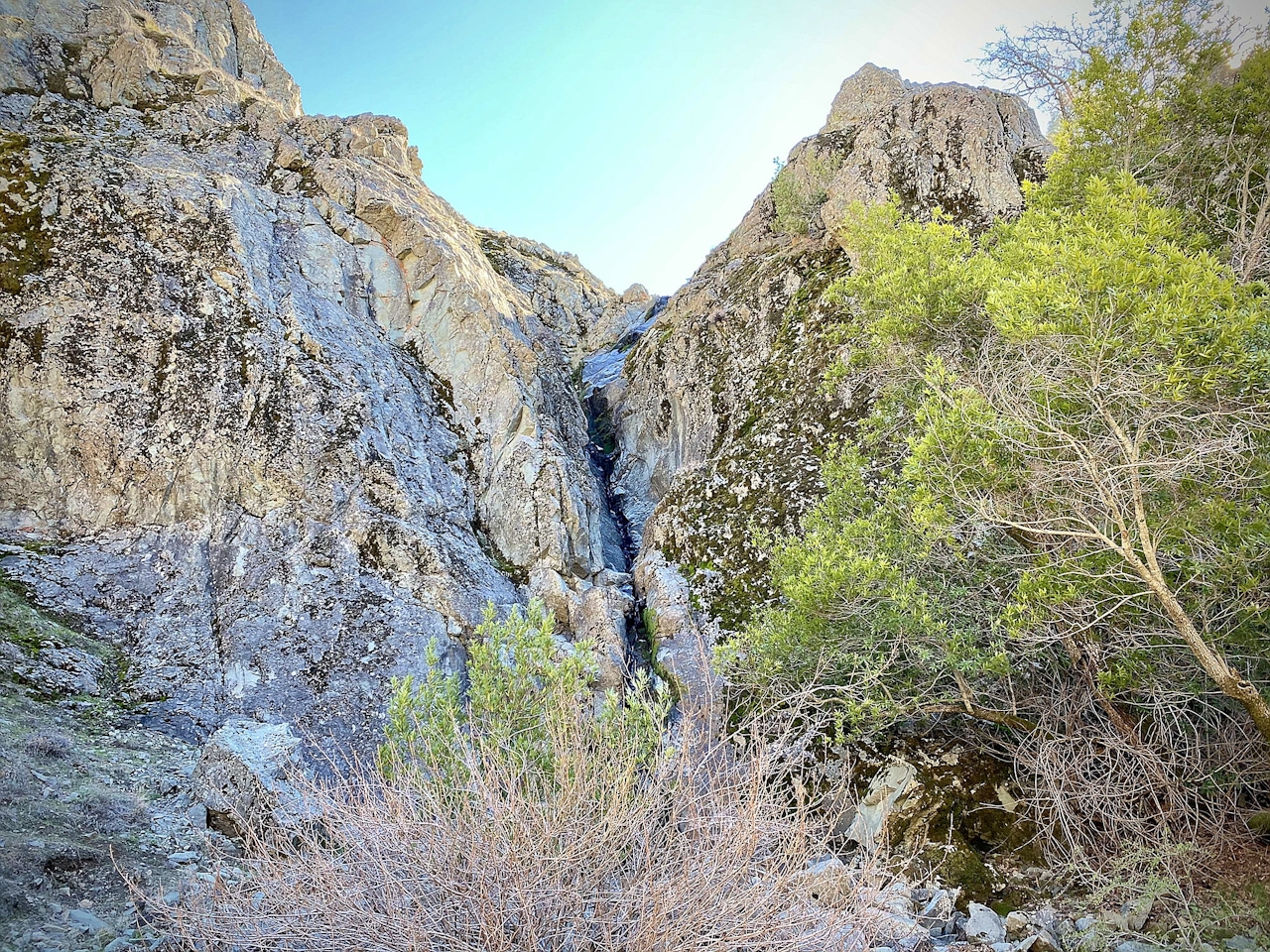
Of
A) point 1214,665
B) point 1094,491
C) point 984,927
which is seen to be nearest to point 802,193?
point 1094,491

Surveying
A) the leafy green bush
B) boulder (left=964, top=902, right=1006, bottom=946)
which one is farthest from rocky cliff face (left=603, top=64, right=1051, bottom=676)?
boulder (left=964, top=902, right=1006, bottom=946)

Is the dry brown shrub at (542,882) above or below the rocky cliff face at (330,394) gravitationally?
below

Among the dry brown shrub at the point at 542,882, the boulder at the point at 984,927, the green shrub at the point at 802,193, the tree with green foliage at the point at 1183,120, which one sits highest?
the green shrub at the point at 802,193

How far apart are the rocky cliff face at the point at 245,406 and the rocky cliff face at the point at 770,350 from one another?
2.66m

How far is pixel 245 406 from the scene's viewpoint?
59.6ft

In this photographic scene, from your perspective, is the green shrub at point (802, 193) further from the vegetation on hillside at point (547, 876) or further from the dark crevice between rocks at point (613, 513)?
the vegetation on hillside at point (547, 876)

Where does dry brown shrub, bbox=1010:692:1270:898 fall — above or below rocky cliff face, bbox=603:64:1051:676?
below

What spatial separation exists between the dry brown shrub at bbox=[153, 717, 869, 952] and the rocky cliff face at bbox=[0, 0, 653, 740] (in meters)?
9.66

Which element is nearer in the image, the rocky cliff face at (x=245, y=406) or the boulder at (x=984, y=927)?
the boulder at (x=984, y=927)

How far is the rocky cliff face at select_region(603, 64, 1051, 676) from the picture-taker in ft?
58.5

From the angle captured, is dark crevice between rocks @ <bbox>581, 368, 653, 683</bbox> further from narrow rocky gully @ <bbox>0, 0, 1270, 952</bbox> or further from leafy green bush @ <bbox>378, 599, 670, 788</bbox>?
leafy green bush @ <bbox>378, 599, 670, 788</bbox>

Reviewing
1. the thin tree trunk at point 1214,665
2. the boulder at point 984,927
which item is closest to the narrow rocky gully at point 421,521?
the boulder at point 984,927

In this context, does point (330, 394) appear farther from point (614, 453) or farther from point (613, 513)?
point (614, 453)

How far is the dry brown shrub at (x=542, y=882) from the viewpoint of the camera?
448 centimetres
